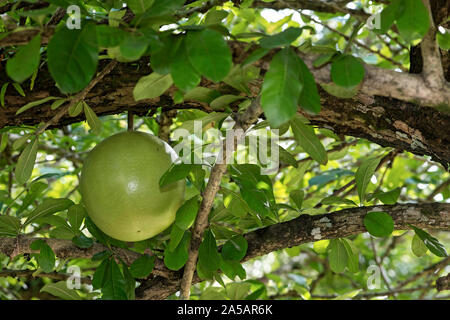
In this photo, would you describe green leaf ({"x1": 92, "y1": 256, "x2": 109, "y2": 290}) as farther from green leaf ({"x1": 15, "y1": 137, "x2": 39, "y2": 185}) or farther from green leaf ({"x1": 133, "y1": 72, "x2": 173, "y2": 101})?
green leaf ({"x1": 133, "y1": 72, "x2": 173, "y2": 101})

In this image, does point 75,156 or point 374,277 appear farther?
point 75,156

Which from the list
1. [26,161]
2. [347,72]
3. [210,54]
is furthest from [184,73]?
[26,161]

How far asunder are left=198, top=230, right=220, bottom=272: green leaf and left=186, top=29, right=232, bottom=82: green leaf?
1.65ft

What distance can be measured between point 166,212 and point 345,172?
880 mm

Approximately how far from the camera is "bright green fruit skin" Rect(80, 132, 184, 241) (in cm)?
110

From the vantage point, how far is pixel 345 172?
1831mm

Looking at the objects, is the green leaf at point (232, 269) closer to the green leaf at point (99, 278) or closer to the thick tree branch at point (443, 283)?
the green leaf at point (99, 278)

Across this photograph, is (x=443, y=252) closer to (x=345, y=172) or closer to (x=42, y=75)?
(x=345, y=172)

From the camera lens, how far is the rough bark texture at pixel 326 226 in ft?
3.65

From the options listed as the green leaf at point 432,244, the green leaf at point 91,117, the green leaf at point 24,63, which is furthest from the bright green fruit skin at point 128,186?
the green leaf at point 432,244

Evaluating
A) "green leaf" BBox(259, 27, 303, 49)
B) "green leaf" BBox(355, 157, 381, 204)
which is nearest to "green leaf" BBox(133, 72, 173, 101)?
"green leaf" BBox(259, 27, 303, 49)

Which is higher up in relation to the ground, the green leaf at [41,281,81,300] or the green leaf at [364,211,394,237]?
the green leaf at [364,211,394,237]
